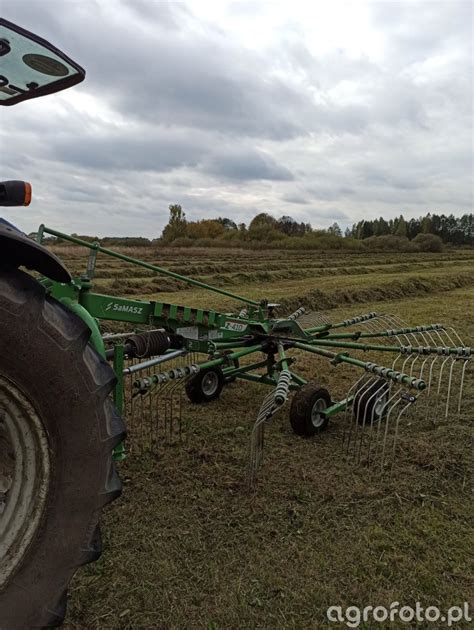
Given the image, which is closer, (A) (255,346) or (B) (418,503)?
(B) (418,503)

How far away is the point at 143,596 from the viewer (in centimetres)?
206

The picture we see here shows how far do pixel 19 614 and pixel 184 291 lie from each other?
10452mm

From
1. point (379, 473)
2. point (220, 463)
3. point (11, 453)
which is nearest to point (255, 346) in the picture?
point (220, 463)

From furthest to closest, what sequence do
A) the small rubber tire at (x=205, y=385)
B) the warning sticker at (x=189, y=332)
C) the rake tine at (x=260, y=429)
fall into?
the small rubber tire at (x=205, y=385) < the warning sticker at (x=189, y=332) < the rake tine at (x=260, y=429)

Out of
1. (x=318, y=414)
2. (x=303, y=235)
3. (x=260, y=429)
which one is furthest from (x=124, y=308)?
(x=303, y=235)

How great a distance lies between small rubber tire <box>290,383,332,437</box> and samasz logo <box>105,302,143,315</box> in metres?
1.43

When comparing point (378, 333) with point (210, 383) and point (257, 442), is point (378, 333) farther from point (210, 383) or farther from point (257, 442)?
point (257, 442)

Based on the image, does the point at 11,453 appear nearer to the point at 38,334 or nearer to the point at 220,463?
the point at 38,334

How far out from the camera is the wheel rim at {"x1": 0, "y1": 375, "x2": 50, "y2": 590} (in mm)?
1492

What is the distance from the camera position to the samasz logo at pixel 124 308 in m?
2.94

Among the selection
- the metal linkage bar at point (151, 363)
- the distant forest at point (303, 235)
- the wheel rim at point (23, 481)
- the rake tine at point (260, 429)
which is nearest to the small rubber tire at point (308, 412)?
the rake tine at point (260, 429)

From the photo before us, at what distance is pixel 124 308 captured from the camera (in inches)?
119

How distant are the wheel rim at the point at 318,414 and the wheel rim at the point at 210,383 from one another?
1.11m

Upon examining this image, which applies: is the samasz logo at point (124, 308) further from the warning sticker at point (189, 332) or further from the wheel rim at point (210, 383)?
the wheel rim at point (210, 383)
